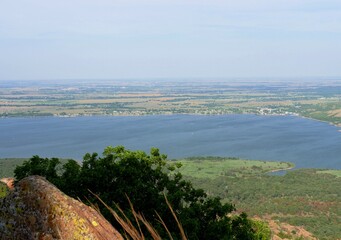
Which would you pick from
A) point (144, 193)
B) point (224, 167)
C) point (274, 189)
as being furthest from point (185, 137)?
point (144, 193)

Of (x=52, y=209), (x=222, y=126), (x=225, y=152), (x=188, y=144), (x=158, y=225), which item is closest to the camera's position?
(x=52, y=209)

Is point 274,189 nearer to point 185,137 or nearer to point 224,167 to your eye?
point 224,167

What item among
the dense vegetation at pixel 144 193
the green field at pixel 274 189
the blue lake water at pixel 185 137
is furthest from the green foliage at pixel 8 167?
the dense vegetation at pixel 144 193

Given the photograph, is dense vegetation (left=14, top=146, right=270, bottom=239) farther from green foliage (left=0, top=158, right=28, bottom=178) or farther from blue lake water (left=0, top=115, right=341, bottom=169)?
blue lake water (left=0, top=115, right=341, bottom=169)

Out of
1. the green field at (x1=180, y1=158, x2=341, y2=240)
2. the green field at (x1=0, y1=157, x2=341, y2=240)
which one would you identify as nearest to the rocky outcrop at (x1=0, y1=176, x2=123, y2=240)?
the green field at (x1=0, y1=157, x2=341, y2=240)

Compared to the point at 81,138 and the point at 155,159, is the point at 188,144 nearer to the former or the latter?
the point at 81,138

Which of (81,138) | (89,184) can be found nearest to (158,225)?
(89,184)
